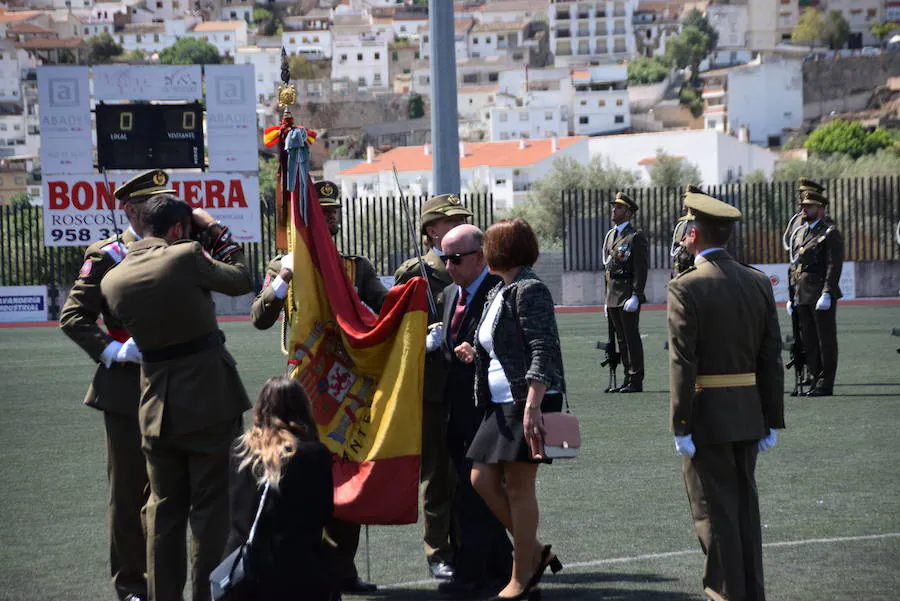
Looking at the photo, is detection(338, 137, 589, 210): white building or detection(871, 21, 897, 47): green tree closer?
detection(338, 137, 589, 210): white building

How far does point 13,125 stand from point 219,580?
18027cm

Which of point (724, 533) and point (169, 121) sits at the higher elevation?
point (169, 121)

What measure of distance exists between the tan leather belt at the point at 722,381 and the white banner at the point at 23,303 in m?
26.6

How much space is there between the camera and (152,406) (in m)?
6.08

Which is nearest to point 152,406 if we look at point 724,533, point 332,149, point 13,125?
Answer: point 724,533

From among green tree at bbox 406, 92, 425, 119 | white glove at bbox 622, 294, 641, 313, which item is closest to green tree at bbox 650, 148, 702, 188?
green tree at bbox 406, 92, 425, 119

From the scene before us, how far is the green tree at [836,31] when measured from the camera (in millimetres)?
183500

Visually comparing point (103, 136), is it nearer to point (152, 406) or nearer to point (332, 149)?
point (152, 406)

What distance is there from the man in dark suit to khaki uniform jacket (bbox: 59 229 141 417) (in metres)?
A: 1.45

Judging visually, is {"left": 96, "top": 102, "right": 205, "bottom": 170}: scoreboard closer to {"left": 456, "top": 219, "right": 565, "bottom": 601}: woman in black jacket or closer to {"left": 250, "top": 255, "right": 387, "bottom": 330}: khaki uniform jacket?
{"left": 250, "top": 255, "right": 387, "bottom": 330}: khaki uniform jacket

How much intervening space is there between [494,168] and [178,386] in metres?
115

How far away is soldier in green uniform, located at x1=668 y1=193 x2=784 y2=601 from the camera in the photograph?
19.7ft

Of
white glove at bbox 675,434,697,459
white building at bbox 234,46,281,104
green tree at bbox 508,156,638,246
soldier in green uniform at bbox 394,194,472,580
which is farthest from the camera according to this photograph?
white building at bbox 234,46,281,104

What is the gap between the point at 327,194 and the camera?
24.7 feet
